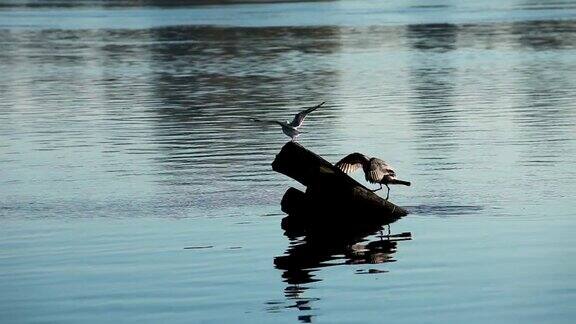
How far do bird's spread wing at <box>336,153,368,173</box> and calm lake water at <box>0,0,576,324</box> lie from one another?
45.8 inches

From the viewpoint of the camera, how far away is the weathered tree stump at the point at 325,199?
21594 millimetres

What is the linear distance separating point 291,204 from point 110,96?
90.5 feet

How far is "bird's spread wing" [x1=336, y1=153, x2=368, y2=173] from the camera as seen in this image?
22.2 m

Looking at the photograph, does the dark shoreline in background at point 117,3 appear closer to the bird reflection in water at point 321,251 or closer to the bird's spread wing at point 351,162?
the bird's spread wing at point 351,162

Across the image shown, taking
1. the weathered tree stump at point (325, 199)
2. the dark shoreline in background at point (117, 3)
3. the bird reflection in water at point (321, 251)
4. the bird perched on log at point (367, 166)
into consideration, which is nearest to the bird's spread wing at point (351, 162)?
the bird perched on log at point (367, 166)

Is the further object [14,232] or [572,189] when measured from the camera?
[572,189]

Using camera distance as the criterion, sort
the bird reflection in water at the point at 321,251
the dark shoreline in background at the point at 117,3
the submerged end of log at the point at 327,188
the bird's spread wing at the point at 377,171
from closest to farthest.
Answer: the bird reflection in water at the point at 321,251 < the submerged end of log at the point at 327,188 < the bird's spread wing at the point at 377,171 < the dark shoreline in background at the point at 117,3

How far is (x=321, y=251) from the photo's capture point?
20141 mm

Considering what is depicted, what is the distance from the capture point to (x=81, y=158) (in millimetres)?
31156

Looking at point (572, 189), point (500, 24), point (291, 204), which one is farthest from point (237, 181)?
point (500, 24)

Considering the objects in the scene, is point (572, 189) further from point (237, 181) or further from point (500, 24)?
point (500, 24)

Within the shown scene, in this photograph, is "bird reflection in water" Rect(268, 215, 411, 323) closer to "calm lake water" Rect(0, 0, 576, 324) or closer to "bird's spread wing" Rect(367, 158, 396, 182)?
"calm lake water" Rect(0, 0, 576, 324)

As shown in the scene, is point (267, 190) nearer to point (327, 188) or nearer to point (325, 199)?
point (325, 199)

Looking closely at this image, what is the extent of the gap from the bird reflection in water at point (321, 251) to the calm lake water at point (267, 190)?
65 mm
